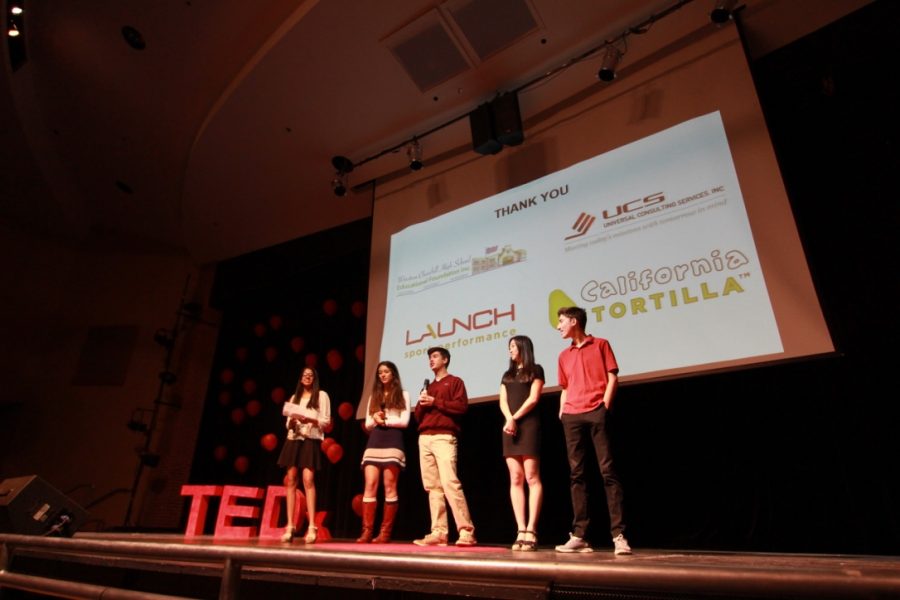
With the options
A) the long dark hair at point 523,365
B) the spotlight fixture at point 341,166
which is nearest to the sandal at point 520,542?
the long dark hair at point 523,365

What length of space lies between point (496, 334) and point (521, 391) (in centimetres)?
103

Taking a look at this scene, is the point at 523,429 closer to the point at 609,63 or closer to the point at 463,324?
the point at 463,324

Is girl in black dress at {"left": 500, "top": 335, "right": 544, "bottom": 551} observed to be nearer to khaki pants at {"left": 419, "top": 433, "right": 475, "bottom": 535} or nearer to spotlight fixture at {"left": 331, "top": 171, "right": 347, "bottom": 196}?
khaki pants at {"left": 419, "top": 433, "right": 475, "bottom": 535}

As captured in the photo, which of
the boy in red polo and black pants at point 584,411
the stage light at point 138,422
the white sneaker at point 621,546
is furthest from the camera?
the stage light at point 138,422

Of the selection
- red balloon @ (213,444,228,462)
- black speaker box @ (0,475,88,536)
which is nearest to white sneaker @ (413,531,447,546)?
black speaker box @ (0,475,88,536)

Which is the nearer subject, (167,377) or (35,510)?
(35,510)

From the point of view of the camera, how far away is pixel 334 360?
21.7ft

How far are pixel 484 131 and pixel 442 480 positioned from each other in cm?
306

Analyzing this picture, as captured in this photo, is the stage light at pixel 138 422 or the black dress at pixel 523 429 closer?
the black dress at pixel 523 429

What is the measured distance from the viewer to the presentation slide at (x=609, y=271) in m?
3.47

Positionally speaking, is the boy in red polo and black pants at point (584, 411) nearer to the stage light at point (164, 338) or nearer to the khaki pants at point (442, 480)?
the khaki pants at point (442, 480)

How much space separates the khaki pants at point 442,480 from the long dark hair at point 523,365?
26.3 inches

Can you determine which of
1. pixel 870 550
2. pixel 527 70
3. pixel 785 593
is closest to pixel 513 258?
pixel 527 70

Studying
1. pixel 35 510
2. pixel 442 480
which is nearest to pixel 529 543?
pixel 442 480
